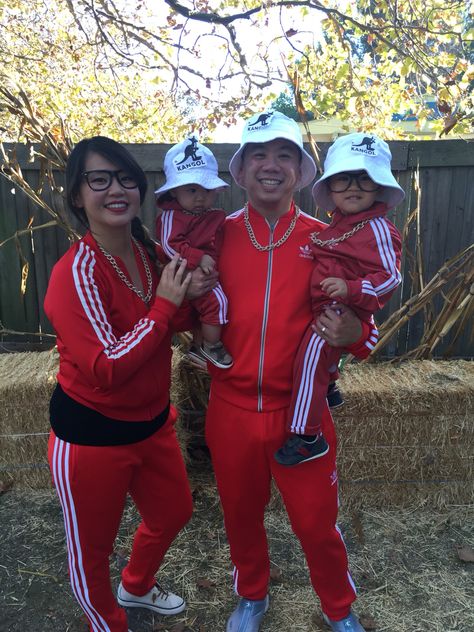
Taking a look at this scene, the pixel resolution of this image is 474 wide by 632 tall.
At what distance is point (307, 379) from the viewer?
6.33ft

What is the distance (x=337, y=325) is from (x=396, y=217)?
2655 mm

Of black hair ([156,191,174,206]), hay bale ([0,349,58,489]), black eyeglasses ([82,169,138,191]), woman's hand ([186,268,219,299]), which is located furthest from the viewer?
hay bale ([0,349,58,489])

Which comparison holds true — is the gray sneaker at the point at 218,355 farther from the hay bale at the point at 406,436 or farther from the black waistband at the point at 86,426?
the hay bale at the point at 406,436

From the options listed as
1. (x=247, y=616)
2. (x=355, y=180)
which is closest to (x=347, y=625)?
(x=247, y=616)

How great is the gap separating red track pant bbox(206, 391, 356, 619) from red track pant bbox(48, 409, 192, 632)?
230mm

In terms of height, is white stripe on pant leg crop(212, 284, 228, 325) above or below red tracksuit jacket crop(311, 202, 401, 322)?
below

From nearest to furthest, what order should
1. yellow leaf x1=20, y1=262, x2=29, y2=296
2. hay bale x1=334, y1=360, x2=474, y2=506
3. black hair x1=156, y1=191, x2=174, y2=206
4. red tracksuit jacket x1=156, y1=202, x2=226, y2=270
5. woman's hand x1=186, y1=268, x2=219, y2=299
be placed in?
woman's hand x1=186, y1=268, x2=219, y2=299 < red tracksuit jacket x1=156, y1=202, x2=226, y2=270 < black hair x1=156, y1=191, x2=174, y2=206 < hay bale x1=334, y1=360, x2=474, y2=506 < yellow leaf x1=20, y1=262, x2=29, y2=296

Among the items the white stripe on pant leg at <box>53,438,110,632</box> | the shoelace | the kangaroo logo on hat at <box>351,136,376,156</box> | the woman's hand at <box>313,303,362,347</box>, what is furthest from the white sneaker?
the kangaroo logo on hat at <box>351,136,376,156</box>

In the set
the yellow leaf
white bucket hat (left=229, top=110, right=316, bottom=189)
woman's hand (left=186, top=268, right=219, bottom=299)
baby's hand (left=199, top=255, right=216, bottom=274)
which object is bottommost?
the yellow leaf

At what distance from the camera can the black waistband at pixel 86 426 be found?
1.83m

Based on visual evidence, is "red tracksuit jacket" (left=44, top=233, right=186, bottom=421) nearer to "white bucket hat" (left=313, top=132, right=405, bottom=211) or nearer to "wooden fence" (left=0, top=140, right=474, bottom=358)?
"white bucket hat" (left=313, top=132, right=405, bottom=211)

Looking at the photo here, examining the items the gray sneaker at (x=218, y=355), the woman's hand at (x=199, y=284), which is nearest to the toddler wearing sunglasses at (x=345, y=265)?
the gray sneaker at (x=218, y=355)

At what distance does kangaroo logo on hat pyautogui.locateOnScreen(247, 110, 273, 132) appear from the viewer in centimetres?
198

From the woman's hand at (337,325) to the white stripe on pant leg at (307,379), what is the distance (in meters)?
Result: 0.04
